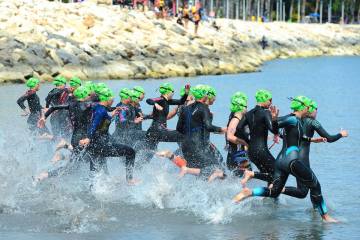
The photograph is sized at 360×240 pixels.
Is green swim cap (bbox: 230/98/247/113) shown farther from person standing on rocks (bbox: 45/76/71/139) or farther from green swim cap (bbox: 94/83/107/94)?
person standing on rocks (bbox: 45/76/71/139)

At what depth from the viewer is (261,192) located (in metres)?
13.5

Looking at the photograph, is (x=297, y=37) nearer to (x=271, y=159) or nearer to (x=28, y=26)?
(x=28, y=26)

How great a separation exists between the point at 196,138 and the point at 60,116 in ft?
15.5

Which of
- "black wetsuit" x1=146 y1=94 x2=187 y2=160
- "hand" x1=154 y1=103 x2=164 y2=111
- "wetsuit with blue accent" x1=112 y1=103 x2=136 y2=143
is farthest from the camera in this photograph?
"hand" x1=154 y1=103 x2=164 y2=111

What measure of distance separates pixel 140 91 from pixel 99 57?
3462 cm

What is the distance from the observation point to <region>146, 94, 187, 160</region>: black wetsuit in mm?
17078

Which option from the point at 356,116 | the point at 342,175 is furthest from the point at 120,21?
the point at 342,175

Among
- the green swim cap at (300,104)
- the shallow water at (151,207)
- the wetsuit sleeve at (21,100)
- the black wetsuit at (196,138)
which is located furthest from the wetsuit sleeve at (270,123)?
the wetsuit sleeve at (21,100)

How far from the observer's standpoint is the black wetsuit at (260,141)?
14.5 meters

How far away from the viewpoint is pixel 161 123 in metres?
17.6

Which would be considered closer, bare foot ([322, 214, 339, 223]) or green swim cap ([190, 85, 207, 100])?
bare foot ([322, 214, 339, 223])

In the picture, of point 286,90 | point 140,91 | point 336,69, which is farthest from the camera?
point 336,69

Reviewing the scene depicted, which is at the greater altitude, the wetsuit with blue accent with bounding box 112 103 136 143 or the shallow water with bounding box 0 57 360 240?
the wetsuit with blue accent with bounding box 112 103 136 143

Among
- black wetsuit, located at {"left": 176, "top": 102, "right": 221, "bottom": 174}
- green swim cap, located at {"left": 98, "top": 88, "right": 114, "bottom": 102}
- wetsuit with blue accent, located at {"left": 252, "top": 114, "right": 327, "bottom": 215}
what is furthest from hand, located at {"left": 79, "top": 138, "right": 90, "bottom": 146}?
wetsuit with blue accent, located at {"left": 252, "top": 114, "right": 327, "bottom": 215}
